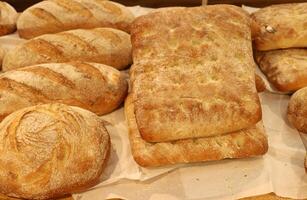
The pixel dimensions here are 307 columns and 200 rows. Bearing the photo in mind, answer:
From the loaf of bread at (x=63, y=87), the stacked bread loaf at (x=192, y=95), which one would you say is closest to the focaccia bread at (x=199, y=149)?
the stacked bread loaf at (x=192, y=95)

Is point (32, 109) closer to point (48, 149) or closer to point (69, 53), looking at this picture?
point (48, 149)

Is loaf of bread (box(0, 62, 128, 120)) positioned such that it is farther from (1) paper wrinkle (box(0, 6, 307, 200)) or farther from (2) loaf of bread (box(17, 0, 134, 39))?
(2) loaf of bread (box(17, 0, 134, 39))

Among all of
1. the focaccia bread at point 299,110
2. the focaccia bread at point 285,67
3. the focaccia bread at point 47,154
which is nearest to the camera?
the focaccia bread at point 47,154

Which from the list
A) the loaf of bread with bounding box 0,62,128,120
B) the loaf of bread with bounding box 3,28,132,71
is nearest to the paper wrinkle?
the loaf of bread with bounding box 0,62,128,120

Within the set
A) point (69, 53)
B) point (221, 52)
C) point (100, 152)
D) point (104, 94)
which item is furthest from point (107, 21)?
point (100, 152)

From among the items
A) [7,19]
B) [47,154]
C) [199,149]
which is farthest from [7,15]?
[199,149]

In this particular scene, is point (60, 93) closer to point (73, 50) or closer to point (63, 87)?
point (63, 87)

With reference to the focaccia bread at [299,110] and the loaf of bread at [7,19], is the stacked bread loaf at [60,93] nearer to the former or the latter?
the loaf of bread at [7,19]

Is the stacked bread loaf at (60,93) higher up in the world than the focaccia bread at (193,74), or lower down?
lower down
